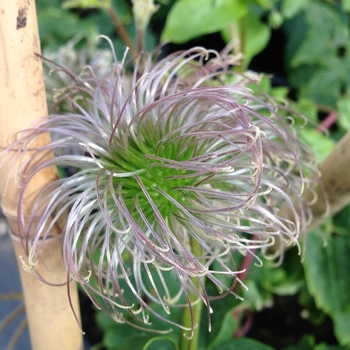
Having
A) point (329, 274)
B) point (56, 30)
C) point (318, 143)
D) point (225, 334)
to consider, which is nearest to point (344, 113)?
point (318, 143)

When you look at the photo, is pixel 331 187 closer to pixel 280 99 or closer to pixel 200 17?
pixel 280 99

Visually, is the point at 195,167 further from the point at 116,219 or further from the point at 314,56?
the point at 314,56

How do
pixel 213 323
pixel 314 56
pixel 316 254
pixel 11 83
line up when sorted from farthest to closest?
1. pixel 314 56
2. pixel 316 254
3. pixel 213 323
4. pixel 11 83

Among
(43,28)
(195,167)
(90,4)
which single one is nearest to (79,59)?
(90,4)

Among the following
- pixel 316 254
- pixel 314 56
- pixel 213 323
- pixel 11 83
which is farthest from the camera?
pixel 314 56

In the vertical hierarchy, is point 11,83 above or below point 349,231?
above
